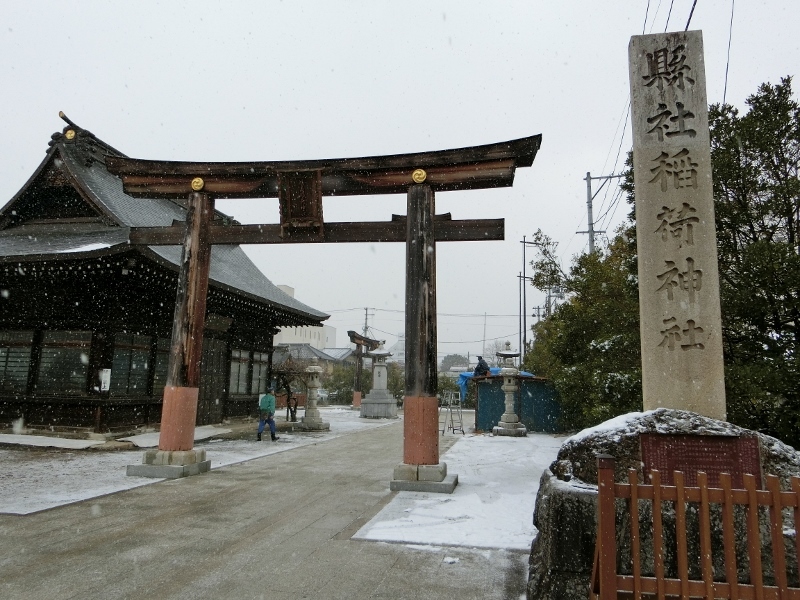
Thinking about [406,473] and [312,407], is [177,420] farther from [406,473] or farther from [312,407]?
[312,407]

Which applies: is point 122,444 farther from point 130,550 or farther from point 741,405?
point 741,405

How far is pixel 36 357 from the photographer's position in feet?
39.9

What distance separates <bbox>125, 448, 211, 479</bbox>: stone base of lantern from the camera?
7844mm

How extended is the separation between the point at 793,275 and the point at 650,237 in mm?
2181

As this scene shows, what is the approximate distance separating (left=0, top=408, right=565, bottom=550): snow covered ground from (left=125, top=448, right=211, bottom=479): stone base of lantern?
0.54ft

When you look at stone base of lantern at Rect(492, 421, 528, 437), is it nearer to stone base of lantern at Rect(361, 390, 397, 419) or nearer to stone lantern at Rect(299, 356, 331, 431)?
stone lantern at Rect(299, 356, 331, 431)

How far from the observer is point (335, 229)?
345 inches

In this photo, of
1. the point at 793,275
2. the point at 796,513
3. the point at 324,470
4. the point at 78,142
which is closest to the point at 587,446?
the point at 796,513

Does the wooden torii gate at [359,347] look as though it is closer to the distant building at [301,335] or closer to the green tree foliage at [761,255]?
the green tree foliage at [761,255]

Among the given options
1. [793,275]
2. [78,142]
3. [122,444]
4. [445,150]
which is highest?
[78,142]

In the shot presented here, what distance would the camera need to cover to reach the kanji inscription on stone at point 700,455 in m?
3.45

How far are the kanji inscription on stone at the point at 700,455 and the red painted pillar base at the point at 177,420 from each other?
706 centimetres

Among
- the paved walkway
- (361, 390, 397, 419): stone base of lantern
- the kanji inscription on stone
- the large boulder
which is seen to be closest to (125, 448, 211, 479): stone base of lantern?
the paved walkway

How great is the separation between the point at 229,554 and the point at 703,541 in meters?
3.58
